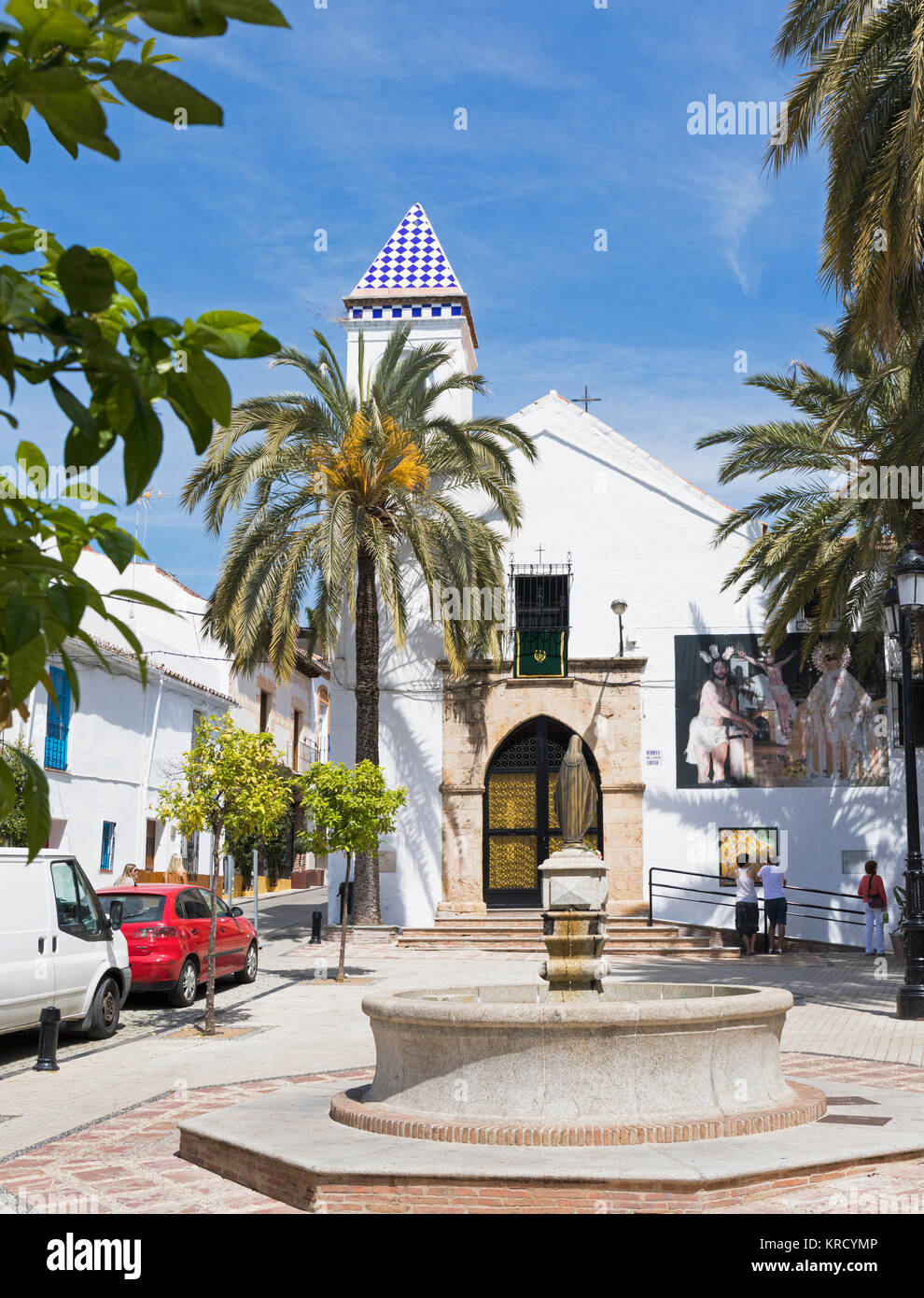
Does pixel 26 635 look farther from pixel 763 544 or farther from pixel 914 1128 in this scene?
pixel 763 544

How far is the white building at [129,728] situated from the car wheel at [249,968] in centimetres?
386

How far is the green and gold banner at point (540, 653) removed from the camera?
2533cm

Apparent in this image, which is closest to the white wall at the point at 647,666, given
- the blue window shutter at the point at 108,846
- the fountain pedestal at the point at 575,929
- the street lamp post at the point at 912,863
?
the blue window shutter at the point at 108,846

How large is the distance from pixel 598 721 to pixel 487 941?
479cm

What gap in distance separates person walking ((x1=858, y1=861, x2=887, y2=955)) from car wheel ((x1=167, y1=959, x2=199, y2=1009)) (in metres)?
10.8

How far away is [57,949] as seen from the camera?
12648 millimetres

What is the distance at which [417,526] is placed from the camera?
74.6 ft

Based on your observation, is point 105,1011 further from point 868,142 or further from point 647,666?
point 647,666

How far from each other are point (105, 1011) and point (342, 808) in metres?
5.36

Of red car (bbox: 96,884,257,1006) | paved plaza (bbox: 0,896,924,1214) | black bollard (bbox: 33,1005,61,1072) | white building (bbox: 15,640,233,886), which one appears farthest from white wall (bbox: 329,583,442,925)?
black bollard (bbox: 33,1005,61,1072)

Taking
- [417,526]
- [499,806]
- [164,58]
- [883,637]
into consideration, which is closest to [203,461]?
[417,526]

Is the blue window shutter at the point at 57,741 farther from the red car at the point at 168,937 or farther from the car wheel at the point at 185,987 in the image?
the car wheel at the point at 185,987

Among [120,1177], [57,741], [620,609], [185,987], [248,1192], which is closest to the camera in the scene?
[248,1192]

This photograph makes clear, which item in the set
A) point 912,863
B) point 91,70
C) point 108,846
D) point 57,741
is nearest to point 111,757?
point 108,846
